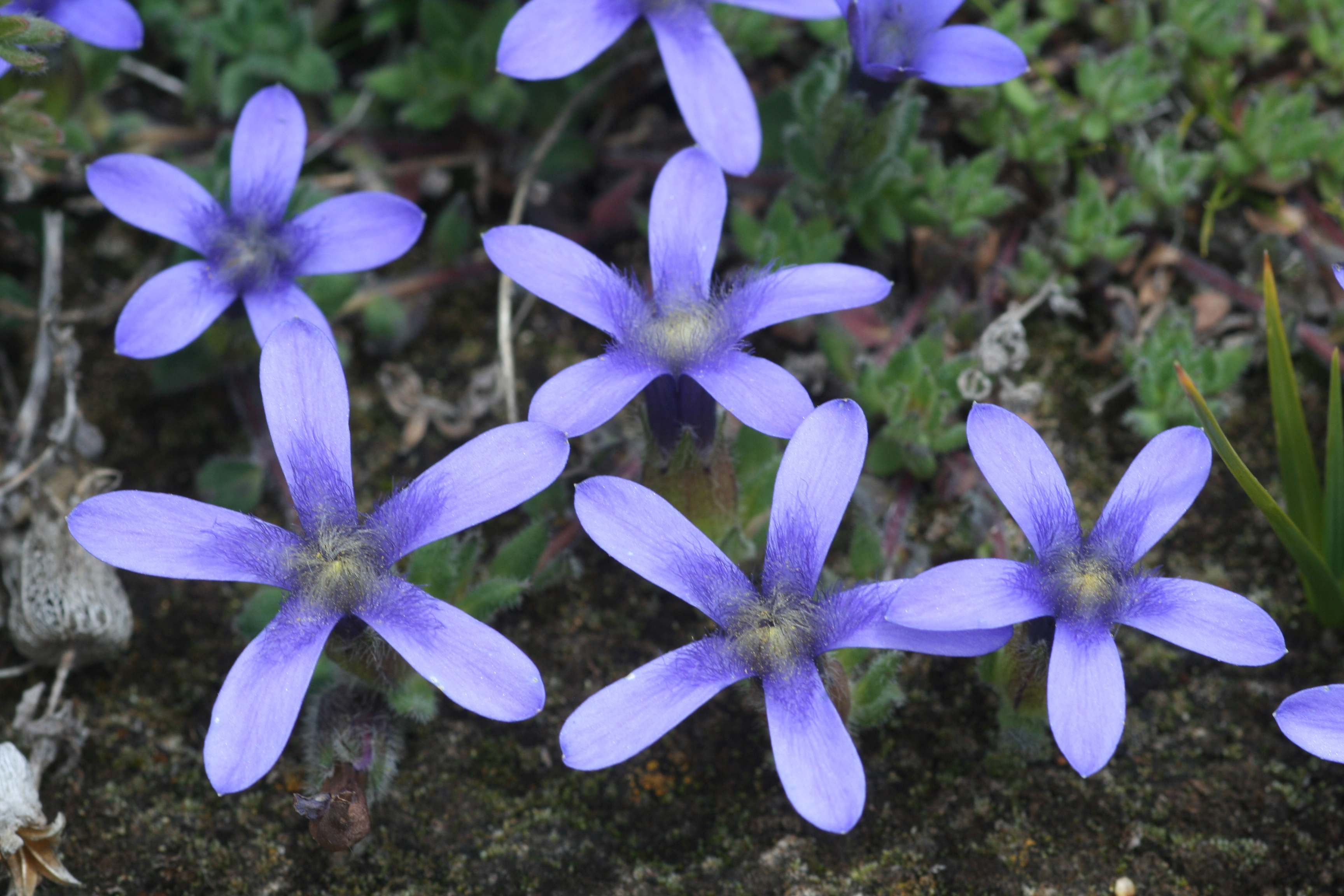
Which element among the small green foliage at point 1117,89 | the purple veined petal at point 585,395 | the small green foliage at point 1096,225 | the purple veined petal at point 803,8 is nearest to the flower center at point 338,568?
the purple veined petal at point 585,395

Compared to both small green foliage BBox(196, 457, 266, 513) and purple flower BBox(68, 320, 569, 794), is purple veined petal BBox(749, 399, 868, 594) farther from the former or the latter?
small green foliage BBox(196, 457, 266, 513)

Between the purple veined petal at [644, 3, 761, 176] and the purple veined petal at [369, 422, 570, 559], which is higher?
the purple veined petal at [644, 3, 761, 176]

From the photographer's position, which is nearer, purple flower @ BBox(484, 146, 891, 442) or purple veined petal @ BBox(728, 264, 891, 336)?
purple flower @ BBox(484, 146, 891, 442)

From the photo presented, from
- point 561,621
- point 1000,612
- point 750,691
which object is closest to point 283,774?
point 561,621

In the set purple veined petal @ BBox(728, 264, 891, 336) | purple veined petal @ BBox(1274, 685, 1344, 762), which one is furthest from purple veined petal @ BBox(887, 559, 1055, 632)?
purple veined petal @ BBox(728, 264, 891, 336)

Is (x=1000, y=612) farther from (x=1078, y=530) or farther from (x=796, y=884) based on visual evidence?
(x=796, y=884)

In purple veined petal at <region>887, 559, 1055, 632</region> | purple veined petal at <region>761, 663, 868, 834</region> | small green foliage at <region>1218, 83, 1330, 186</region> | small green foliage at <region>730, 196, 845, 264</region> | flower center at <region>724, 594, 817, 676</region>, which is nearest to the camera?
purple veined petal at <region>761, 663, 868, 834</region>

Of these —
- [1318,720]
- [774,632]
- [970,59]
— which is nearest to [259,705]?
[774,632]

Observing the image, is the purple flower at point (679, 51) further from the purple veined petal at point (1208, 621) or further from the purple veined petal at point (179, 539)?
the purple veined petal at point (1208, 621)
